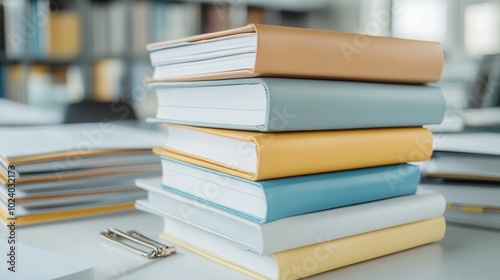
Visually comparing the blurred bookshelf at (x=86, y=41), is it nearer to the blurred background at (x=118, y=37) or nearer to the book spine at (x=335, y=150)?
the blurred background at (x=118, y=37)

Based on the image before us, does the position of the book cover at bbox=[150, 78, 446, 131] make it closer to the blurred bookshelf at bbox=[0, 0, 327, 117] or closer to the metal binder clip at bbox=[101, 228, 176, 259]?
the metal binder clip at bbox=[101, 228, 176, 259]

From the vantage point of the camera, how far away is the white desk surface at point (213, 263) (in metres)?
0.49

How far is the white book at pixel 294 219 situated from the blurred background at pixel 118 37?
258 cm

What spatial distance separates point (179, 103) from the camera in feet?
1.88

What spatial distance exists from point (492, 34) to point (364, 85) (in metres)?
3.07

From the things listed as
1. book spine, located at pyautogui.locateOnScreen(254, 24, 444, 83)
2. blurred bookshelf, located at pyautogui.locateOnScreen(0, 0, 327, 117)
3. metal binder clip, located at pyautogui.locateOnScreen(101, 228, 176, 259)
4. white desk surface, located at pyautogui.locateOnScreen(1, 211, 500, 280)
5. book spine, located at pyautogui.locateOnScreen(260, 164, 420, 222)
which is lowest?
white desk surface, located at pyautogui.locateOnScreen(1, 211, 500, 280)

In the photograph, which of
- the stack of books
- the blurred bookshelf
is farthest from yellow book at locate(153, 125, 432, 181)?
the blurred bookshelf

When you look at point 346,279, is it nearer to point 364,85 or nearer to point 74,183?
point 364,85

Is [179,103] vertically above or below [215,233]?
above

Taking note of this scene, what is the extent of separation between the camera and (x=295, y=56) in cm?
46

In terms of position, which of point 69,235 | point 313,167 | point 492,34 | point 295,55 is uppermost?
point 492,34

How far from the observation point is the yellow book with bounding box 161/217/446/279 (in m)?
0.46

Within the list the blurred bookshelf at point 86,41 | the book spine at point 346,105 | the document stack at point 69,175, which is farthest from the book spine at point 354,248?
the blurred bookshelf at point 86,41

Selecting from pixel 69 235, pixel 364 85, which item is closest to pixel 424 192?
pixel 364 85
